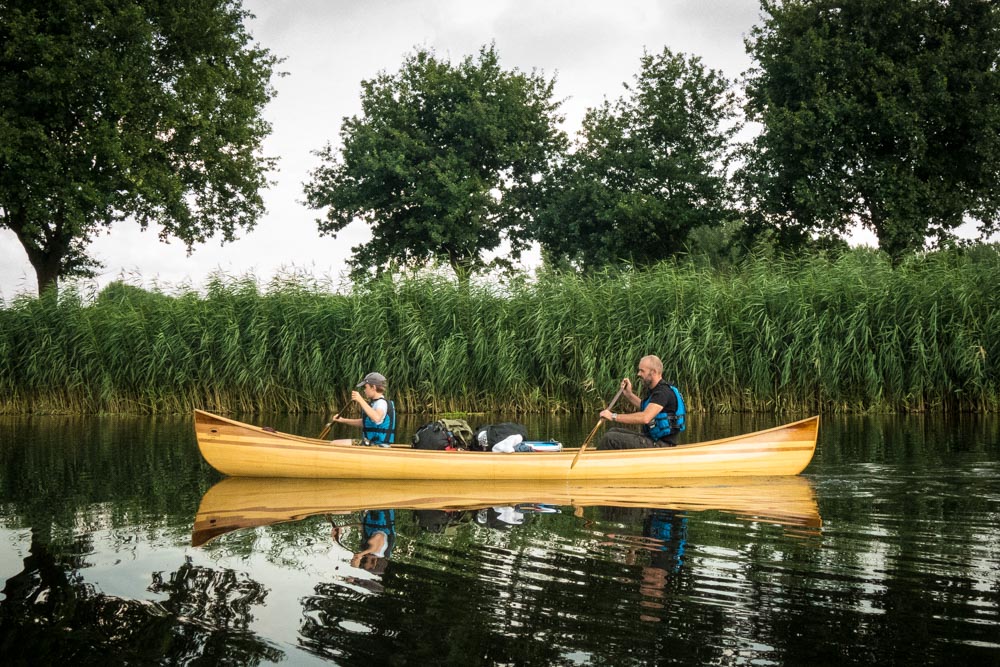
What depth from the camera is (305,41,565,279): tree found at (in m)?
36.3

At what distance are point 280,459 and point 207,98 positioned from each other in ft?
69.5

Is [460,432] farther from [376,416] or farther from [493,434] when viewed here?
[376,416]

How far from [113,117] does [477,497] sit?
22.4m

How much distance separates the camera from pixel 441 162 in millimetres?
36375

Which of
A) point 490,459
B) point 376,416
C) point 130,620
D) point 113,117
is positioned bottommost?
point 130,620

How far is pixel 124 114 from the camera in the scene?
26.0m

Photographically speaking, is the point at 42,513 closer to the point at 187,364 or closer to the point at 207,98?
the point at 187,364

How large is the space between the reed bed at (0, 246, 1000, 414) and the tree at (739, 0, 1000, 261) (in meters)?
12.1

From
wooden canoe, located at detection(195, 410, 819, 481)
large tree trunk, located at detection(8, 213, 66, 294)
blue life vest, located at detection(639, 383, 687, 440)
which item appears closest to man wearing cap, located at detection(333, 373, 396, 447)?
wooden canoe, located at detection(195, 410, 819, 481)

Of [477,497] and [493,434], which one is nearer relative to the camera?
[477,497]

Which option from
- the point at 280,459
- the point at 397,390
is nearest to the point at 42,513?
Result: the point at 280,459

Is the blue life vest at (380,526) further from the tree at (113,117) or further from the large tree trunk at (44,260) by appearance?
the large tree trunk at (44,260)

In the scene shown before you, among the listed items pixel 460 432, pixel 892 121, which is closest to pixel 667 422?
pixel 460 432

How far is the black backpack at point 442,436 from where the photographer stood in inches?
372
